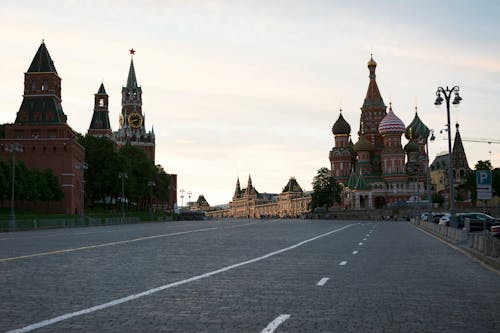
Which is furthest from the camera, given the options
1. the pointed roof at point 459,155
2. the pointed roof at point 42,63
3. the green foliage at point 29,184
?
the pointed roof at point 459,155

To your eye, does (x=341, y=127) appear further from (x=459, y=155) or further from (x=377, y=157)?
(x=459, y=155)

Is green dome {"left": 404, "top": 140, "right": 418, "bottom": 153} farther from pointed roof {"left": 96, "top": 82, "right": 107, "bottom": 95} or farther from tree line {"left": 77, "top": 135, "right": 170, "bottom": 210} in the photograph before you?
pointed roof {"left": 96, "top": 82, "right": 107, "bottom": 95}

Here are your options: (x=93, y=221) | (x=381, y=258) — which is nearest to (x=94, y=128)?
(x=93, y=221)

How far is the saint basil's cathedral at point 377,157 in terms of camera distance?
154250 millimetres

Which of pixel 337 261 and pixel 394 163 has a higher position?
pixel 394 163

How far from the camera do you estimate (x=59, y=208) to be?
4043 inches

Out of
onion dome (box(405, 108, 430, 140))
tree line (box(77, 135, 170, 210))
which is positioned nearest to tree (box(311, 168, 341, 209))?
onion dome (box(405, 108, 430, 140))

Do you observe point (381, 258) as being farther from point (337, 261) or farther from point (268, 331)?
point (268, 331)

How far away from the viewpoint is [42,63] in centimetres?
10862

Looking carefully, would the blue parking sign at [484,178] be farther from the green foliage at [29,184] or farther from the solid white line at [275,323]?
the green foliage at [29,184]

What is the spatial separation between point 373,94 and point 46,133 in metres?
88.5

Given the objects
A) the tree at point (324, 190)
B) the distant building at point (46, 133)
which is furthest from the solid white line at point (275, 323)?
the tree at point (324, 190)

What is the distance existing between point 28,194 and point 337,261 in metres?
75.6

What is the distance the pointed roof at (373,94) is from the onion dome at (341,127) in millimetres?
6682
